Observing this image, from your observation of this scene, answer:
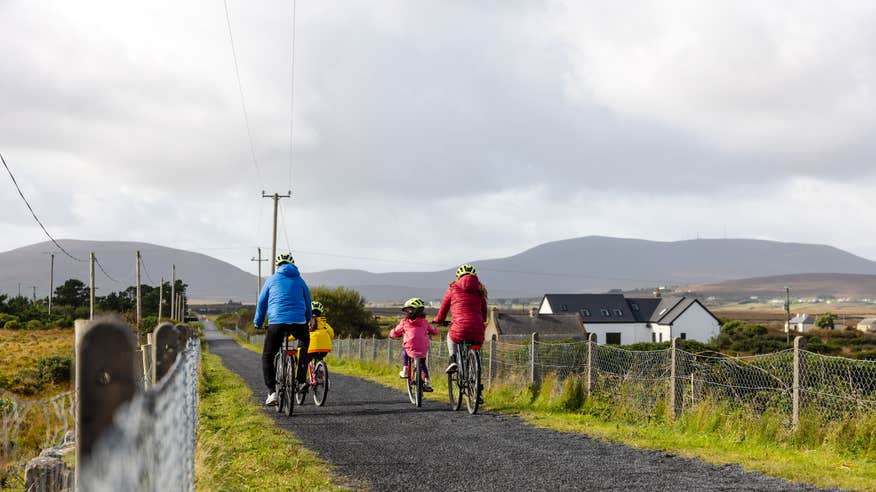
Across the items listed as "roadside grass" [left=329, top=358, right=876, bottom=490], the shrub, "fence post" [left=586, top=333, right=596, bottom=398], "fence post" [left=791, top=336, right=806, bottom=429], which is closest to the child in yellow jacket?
"roadside grass" [left=329, top=358, right=876, bottom=490]

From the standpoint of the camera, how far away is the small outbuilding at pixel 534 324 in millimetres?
91100

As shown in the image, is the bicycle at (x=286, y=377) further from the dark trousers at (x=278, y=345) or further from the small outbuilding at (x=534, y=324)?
the small outbuilding at (x=534, y=324)

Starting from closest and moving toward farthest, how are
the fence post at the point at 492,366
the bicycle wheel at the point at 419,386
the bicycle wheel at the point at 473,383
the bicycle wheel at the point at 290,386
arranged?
the bicycle wheel at the point at 473,383, the bicycle wheel at the point at 290,386, the bicycle wheel at the point at 419,386, the fence post at the point at 492,366

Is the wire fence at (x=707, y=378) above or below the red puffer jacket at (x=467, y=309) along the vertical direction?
below

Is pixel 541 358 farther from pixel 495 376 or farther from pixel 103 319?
pixel 103 319

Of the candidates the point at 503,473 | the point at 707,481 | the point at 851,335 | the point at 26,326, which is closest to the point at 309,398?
the point at 503,473

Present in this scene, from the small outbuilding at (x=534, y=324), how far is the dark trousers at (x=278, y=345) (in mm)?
77958

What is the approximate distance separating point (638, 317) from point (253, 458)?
113 m

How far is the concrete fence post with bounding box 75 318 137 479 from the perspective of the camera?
181 cm

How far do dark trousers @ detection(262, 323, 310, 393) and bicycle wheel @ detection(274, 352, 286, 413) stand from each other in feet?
0.34

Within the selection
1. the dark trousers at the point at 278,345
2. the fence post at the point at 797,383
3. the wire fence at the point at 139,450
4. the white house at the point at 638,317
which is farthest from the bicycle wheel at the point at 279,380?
the white house at the point at 638,317

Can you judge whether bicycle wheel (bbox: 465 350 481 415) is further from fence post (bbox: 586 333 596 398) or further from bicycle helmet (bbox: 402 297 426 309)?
fence post (bbox: 586 333 596 398)

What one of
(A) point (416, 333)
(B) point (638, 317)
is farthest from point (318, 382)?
(B) point (638, 317)

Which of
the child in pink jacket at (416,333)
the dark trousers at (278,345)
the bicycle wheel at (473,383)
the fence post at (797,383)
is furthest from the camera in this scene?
the child in pink jacket at (416,333)
